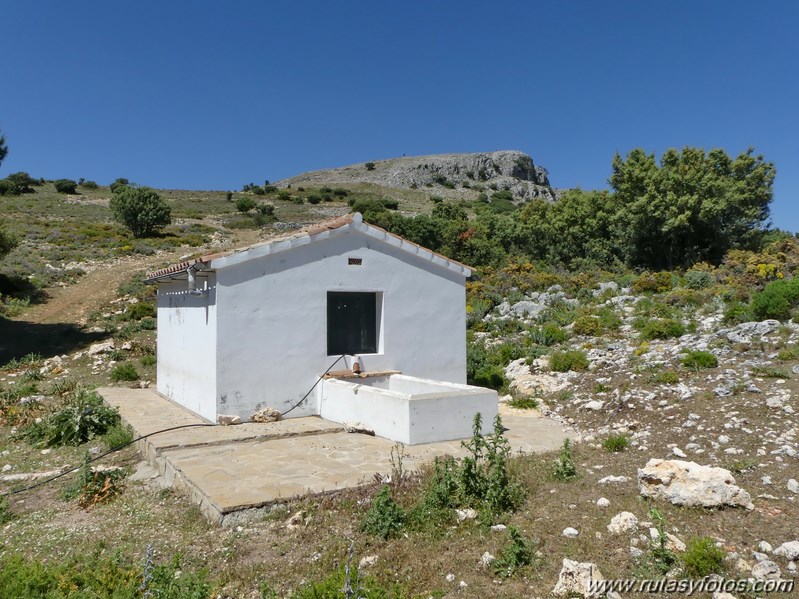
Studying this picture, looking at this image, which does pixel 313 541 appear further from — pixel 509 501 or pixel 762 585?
pixel 762 585

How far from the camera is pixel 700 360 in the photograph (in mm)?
11055

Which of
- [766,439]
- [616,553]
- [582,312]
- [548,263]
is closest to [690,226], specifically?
[548,263]

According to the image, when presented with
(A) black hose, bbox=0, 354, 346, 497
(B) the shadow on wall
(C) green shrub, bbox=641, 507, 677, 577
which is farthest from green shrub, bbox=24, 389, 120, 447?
(B) the shadow on wall

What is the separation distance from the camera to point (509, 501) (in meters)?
5.54

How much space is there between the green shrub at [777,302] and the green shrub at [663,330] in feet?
5.93

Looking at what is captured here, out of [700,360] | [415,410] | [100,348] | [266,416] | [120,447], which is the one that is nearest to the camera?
[415,410]

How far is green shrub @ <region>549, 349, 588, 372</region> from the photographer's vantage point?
13.0 m

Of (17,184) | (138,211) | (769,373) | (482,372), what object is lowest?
(482,372)

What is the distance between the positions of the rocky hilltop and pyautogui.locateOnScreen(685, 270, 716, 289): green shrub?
67.4 m

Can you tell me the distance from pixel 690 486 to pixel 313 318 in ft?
21.8

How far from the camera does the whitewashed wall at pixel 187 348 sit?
31.7 feet

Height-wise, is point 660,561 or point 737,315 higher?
point 737,315

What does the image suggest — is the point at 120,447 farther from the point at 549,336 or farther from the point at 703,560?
the point at 549,336

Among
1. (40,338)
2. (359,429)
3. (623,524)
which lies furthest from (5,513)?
(40,338)
